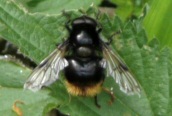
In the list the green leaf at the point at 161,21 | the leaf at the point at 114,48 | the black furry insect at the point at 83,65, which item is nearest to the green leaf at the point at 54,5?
the green leaf at the point at 161,21

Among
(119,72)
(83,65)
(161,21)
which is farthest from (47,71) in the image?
(161,21)

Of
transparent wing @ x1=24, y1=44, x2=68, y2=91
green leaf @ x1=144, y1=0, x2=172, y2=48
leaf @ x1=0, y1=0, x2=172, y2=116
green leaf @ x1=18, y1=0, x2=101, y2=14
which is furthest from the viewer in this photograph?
green leaf @ x1=18, y1=0, x2=101, y2=14

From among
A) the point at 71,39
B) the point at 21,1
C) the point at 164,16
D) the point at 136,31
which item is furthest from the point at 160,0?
the point at 21,1

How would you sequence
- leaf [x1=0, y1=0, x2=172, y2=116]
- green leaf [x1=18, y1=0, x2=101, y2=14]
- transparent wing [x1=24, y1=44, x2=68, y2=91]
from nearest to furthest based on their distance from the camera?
transparent wing [x1=24, y1=44, x2=68, y2=91] → leaf [x1=0, y1=0, x2=172, y2=116] → green leaf [x1=18, y1=0, x2=101, y2=14]

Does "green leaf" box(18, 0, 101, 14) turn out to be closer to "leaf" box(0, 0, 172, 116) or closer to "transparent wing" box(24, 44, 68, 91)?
"leaf" box(0, 0, 172, 116)

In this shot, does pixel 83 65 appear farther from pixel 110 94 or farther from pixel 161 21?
pixel 161 21

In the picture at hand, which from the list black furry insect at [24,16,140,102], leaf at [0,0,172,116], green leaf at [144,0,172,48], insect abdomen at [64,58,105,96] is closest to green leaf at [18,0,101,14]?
green leaf at [144,0,172,48]

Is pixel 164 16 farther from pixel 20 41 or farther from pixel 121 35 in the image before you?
pixel 20 41

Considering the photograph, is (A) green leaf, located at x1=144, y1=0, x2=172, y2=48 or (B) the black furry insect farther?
(A) green leaf, located at x1=144, y1=0, x2=172, y2=48
